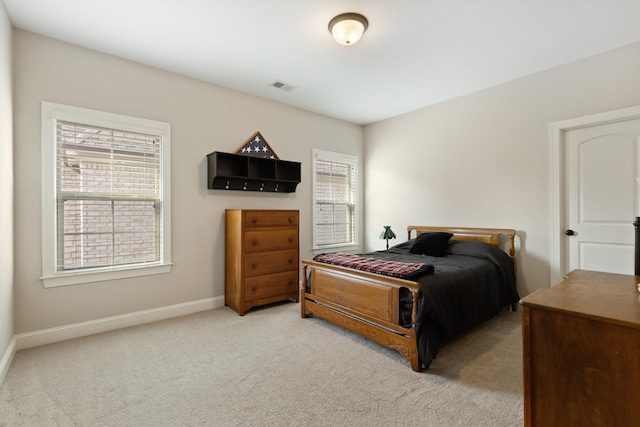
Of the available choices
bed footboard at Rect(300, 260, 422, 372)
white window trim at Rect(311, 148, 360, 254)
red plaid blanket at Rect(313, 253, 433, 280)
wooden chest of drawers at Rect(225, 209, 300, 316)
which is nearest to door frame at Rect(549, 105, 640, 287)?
red plaid blanket at Rect(313, 253, 433, 280)

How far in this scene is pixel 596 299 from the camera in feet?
4.12

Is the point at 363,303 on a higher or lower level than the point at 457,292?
lower

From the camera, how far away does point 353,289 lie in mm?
2666

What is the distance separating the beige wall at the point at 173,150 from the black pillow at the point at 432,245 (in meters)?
1.59

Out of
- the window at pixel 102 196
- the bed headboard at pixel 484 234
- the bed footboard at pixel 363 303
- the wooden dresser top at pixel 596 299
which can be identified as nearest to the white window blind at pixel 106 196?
the window at pixel 102 196

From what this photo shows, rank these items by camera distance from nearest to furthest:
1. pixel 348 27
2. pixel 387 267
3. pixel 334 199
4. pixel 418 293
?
pixel 418 293 → pixel 348 27 → pixel 387 267 → pixel 334 199

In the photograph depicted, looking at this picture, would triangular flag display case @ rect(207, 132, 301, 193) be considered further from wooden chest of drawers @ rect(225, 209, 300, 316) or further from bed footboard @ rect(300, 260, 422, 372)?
bed footboard @ rect(300, 260, 422, 372)

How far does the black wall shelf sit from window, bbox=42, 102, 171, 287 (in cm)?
51

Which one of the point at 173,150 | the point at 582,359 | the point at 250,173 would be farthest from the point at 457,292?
the point at 173,150

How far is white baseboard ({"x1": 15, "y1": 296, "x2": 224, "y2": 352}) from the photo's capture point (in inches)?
101

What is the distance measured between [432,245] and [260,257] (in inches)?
81.1

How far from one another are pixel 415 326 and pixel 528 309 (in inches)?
40.4

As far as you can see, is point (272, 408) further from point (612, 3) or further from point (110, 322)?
point (612, 3)

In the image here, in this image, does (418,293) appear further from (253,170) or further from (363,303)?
(253,170)
